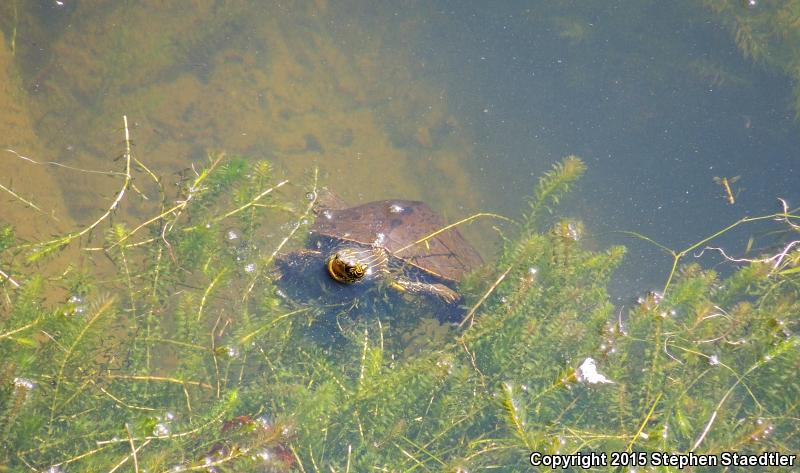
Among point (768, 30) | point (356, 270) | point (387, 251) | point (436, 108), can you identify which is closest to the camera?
point (356, 270)

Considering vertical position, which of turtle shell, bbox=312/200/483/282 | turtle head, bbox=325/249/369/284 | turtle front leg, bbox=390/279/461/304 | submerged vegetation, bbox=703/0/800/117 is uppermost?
submerged vegetation, bbox=703/0/800/117

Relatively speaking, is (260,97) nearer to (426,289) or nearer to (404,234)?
(404,234)

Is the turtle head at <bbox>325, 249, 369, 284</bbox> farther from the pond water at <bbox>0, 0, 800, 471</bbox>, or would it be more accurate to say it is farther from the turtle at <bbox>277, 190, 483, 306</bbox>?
the pond water at <bbox>0, 0, 800, 471</bbox>

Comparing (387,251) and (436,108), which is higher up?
(436,108)

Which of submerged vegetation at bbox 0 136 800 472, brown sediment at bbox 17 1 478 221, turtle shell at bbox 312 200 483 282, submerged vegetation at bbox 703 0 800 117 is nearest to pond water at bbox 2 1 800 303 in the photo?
brown sediment at bbox 17 1 478 221

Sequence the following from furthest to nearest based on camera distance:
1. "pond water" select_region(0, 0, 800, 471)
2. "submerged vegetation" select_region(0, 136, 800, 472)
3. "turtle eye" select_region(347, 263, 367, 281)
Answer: "pond water" select_region(0, 0, 800, 471)
"turtle eye" select_region(347, 263, 367, 281)
"submerged vegetation" select_region(0, 136, 800, 472)

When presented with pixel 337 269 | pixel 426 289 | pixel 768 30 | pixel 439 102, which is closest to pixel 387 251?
pixel 426 289

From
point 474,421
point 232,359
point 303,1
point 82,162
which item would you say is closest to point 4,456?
point 232,359

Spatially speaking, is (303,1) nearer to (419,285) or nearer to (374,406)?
(419,285)
